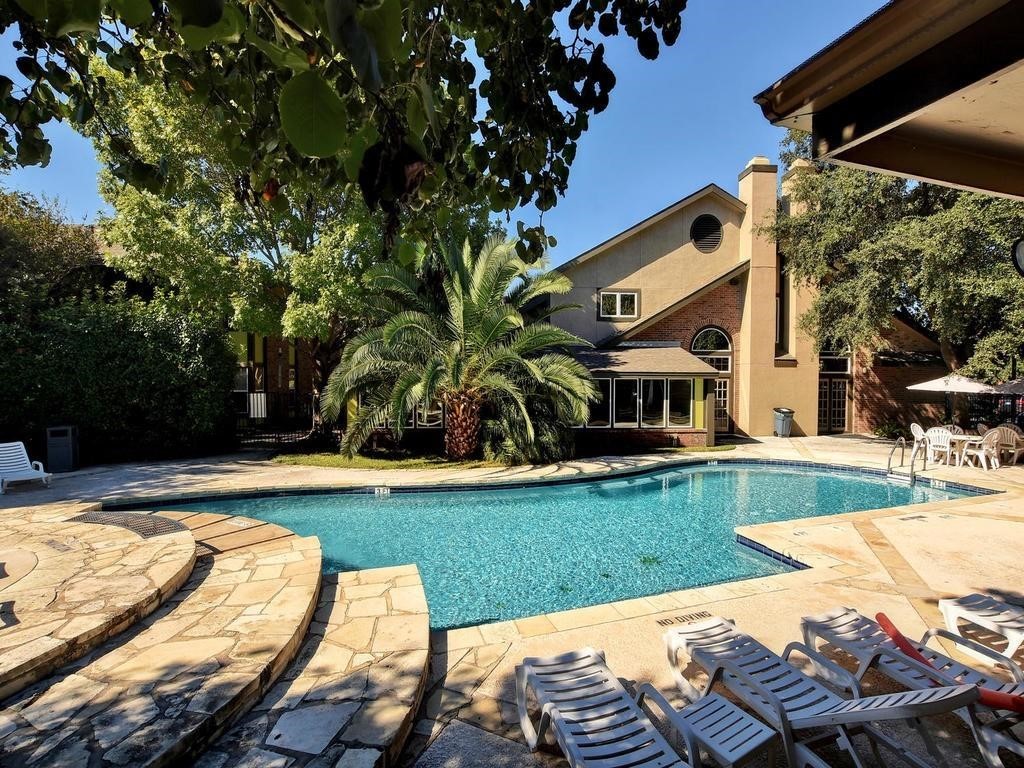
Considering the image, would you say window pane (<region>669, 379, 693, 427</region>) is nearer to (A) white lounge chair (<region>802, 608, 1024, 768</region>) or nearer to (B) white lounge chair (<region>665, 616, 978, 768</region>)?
(A) white lounge chair (<region>802, 608, 1024, 768</region>)

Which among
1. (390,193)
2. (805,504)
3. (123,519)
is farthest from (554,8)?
(805,504)

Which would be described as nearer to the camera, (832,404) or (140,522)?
(140,522)

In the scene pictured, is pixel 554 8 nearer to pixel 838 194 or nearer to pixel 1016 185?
pixel 1016 185

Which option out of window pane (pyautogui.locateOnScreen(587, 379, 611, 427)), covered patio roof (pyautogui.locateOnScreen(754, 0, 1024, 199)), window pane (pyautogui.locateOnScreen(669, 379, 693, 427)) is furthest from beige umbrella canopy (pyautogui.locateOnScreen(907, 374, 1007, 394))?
covered patio roof (pyautogui.locateOnScreen(754, 0, 1024, 199))

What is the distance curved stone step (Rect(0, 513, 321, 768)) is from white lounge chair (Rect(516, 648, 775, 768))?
191 cm

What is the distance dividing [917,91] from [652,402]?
16074mm

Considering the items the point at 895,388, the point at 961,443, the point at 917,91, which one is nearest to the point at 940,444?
the point at 961,443

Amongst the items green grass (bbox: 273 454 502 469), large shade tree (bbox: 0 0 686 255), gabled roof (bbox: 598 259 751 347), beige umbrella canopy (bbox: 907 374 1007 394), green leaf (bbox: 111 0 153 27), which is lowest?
green grass (bbox: 273 454 502 469)

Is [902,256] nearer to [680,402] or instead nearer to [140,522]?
[680,402]

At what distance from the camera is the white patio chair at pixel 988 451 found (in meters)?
13.1

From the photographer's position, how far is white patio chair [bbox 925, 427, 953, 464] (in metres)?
13.7

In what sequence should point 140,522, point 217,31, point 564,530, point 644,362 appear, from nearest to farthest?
1. point 217,31
2. point 140,522
3. point 564,530
4. point 644,362

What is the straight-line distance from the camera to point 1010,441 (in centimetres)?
1368

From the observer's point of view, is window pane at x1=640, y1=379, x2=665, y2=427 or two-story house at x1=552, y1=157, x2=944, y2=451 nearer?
window pane at x1=640, y1=379, x2=665, y2=427
